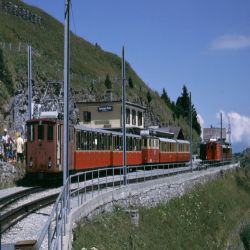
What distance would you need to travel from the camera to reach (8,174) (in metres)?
26.9

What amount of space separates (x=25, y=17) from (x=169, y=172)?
85.2 m

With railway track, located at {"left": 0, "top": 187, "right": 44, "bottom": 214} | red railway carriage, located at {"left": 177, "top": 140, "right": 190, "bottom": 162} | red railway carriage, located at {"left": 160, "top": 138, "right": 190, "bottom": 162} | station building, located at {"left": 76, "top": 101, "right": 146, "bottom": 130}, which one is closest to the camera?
railway track, located at {"left": 0, "top": 187, "right": 44, "bottom": 214}

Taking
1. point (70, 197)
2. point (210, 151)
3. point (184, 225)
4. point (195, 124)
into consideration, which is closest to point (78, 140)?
point (184, 225)

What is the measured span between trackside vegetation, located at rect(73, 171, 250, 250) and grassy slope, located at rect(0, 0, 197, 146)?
22074 mm

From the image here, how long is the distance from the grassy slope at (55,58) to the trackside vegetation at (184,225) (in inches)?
869

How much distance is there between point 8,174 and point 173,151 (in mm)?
31905

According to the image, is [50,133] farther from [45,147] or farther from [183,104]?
[183,104]

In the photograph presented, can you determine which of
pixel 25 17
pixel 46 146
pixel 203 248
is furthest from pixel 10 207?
pixel 25 17

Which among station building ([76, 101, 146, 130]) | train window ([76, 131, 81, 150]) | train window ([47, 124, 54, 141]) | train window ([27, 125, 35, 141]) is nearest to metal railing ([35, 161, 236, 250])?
train window ([76, 131, 81, 150])

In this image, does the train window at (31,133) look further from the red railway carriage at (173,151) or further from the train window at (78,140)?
the red railway carriage at (173,151)

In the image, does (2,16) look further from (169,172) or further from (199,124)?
(169,172)

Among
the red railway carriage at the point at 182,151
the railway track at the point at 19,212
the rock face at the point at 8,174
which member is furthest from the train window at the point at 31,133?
the red railway carriage at the point at 182,151

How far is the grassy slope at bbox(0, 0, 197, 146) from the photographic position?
63.4 meters

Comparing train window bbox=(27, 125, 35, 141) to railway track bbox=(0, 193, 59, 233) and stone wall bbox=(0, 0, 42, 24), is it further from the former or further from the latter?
stone wall bbox=(0, 0, 42, 24)
